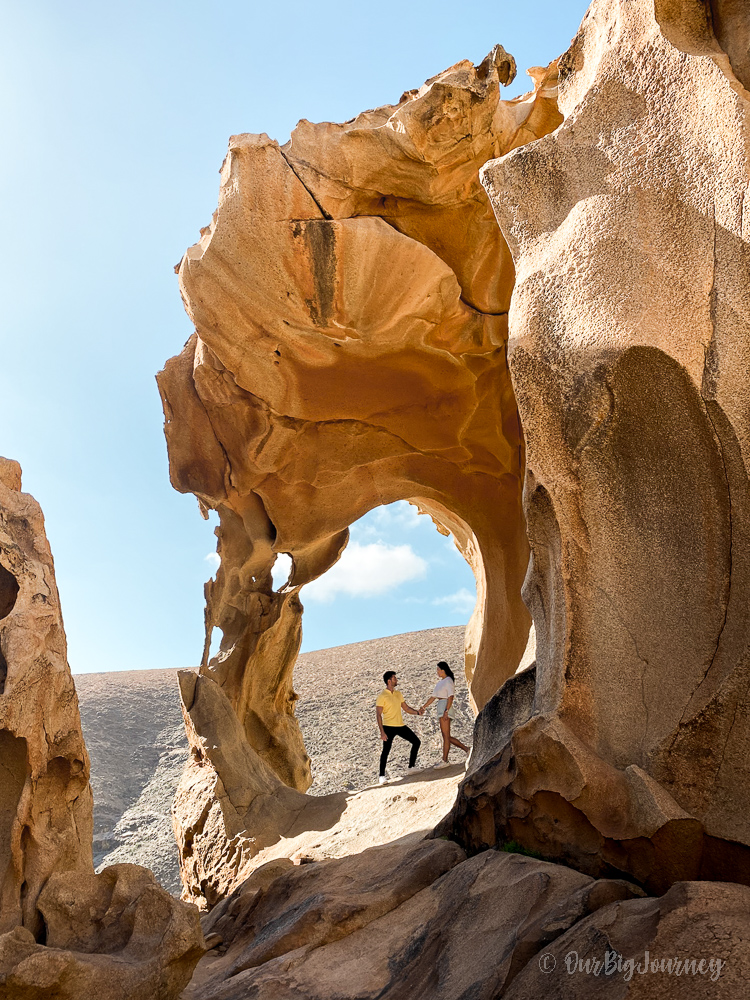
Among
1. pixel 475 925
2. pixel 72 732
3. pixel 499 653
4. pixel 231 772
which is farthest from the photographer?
pixel 499 653

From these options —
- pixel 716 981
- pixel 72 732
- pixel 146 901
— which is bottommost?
pixel 146 901

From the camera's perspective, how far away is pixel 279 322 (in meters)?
6.18

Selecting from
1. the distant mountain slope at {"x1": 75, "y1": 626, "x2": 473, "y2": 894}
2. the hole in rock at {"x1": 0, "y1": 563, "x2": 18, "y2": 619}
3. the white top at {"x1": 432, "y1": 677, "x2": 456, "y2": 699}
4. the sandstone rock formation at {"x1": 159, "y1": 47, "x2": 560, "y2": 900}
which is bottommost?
the distant mountain slope at {"x1": 75, "y1": 626, "x2": 473, "y2": 894}

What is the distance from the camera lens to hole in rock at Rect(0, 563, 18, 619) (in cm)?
448

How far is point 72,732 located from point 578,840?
2711 millimetres

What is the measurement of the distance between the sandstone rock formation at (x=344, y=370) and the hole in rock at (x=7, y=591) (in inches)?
102

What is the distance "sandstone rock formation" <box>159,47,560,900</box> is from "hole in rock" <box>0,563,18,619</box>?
102 inches

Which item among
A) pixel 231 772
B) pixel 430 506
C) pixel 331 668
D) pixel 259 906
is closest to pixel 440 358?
pixel 430 506

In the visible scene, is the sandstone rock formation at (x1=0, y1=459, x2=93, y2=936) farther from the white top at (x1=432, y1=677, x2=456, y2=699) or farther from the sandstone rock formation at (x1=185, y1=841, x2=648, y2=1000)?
the white top at (x1=432, y1=677, x2=456, y2=699)

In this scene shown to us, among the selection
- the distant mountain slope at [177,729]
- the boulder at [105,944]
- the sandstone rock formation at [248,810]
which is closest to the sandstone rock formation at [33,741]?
the boulder at [105,944]

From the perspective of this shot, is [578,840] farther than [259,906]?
No

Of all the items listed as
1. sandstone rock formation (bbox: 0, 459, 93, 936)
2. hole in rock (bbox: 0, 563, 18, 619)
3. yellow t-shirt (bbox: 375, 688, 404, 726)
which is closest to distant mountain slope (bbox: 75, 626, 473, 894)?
yellow t-shirt (bbox: 375, 688, 404, 726)

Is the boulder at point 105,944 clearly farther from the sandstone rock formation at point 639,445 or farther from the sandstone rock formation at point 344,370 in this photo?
the sandstone rock formation at point 344,370

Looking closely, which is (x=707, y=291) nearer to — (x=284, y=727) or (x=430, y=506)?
(x=430, y=506)
